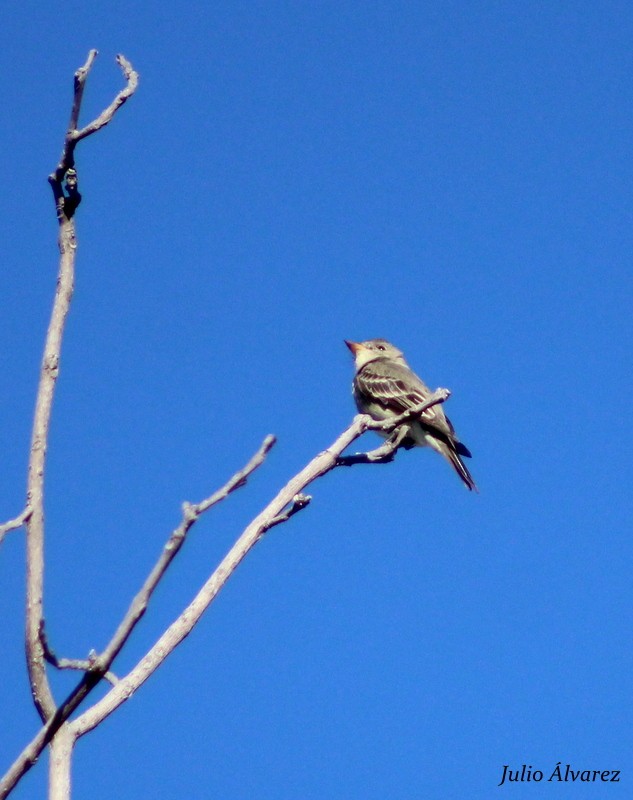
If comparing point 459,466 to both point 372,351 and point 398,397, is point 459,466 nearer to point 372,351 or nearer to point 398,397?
point 398,397

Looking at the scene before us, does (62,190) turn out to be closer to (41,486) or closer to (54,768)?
(41,486)

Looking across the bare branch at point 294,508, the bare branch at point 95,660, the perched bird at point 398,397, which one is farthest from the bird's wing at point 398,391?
the bare branch at point 95,660

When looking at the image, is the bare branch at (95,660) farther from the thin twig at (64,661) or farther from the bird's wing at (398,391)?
the bird's wing at (398,391)

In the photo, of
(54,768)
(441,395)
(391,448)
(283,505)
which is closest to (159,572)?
(54,768)

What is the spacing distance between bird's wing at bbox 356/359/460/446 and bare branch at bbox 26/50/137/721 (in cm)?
715

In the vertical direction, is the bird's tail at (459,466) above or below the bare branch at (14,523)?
above

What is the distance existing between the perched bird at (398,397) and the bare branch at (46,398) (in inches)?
243

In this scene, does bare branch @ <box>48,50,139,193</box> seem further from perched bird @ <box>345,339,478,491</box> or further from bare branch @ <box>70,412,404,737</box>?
perched bird @ <box>345,339,478,491</box>

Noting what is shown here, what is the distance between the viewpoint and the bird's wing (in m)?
11.0

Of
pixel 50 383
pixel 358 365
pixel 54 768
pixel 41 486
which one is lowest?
pixel 54 768

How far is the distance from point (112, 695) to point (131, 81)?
94.9 inches

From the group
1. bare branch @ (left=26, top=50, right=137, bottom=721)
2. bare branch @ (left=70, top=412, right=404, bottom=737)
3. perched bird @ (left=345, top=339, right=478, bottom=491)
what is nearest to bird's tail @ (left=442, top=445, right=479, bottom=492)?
perched bird @ (left=345, top=339, right=478, bottom=491)

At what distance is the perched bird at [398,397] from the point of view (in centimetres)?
1102

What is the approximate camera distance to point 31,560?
3256 millimetres
